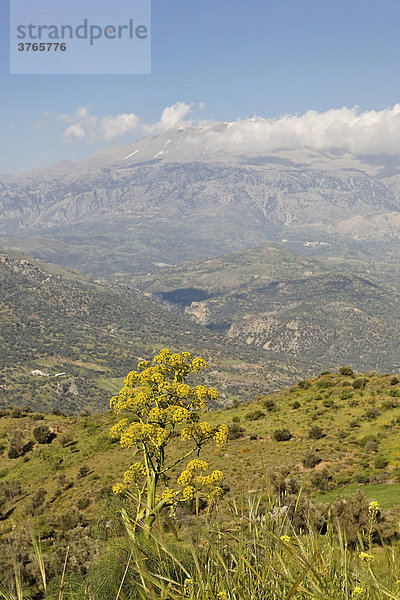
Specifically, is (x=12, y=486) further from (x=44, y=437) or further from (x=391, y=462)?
(x=391, y=462)

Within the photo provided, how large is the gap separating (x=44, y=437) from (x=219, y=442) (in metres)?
36.0

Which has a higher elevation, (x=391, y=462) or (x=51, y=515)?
(x=391, y=462)

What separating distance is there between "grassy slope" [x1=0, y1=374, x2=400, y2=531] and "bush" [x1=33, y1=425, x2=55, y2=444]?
0.70 m

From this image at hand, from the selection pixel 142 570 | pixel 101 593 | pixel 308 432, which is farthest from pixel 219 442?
pixel 308 432

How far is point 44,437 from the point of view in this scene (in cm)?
4147

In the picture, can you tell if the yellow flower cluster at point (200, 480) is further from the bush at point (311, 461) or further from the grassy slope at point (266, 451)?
the bush at point (311, 461)

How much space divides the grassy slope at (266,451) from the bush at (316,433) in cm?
49

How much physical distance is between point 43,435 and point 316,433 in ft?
90.0

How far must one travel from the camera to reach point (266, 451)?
34969mm

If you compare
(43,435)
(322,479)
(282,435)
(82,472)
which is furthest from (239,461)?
(43,435)

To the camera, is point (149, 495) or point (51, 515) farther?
point (51, 515)

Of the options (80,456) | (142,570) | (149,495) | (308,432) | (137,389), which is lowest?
(80,456)

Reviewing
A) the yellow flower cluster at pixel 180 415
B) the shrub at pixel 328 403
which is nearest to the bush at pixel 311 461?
the shrub at pixel 328 403

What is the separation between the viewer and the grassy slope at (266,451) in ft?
92.7
